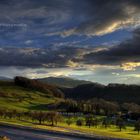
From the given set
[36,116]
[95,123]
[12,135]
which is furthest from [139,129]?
[12,135]

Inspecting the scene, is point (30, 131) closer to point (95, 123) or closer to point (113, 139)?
point (113, 139)

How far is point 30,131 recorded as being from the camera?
4306 inches

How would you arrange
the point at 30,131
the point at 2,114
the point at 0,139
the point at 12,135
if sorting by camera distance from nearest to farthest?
the point at 0,139 → the point at 12,135 → the point at 30,131 → the point at 2,114

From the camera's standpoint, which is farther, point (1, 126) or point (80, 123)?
point (80, 123)

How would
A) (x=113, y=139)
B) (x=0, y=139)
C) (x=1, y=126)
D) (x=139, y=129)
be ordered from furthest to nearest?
(x=139, y=129) → (x=1, y=126) → (x=113, y=139) → (x=0, y=139)

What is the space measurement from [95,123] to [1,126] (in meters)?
51.0

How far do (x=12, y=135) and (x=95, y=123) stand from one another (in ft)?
229

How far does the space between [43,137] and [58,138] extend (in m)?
3.76

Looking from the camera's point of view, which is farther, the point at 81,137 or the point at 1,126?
the point at 1,126

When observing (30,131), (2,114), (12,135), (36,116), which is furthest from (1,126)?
(2,114)

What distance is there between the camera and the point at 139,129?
5482 inches

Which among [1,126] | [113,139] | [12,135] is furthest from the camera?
[1,126]

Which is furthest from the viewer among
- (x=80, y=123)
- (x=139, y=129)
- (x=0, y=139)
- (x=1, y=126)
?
(x=80, y=123)

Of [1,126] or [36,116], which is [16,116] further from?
[1,126]
